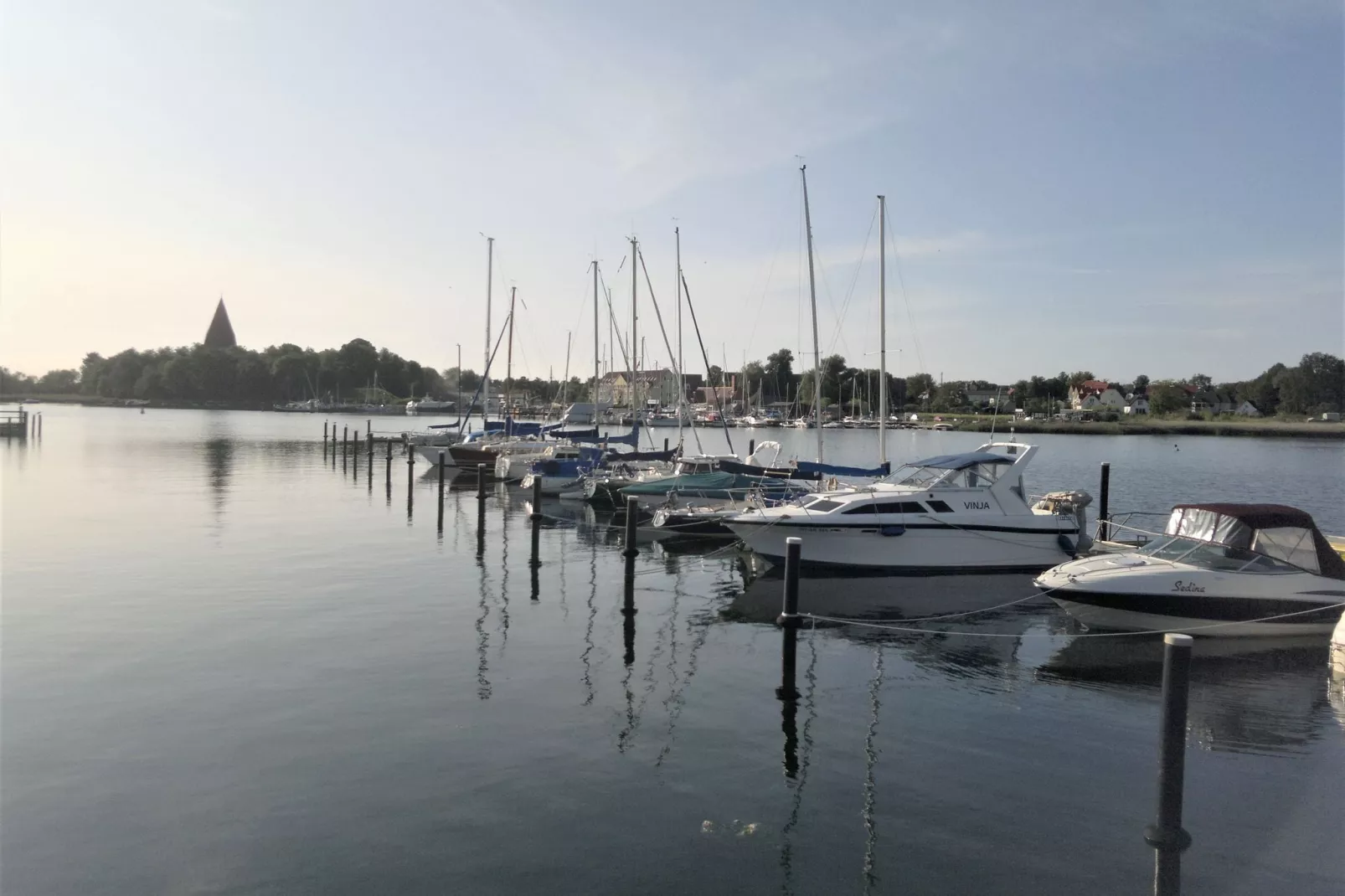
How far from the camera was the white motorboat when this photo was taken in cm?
2052

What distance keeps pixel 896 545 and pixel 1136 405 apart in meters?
156

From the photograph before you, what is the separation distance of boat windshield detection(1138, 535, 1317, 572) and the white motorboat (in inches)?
203

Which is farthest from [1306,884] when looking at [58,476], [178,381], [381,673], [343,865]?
[178,381]

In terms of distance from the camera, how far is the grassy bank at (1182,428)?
378 feet

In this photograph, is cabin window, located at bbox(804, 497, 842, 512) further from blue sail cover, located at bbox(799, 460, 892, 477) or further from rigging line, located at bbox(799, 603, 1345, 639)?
blue sail cover, located at bbox(799, 460, 892, 477)

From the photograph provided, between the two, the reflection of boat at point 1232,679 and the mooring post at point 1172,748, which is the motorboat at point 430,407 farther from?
the mooring post at point 1172,748

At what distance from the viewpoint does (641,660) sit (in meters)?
13.7

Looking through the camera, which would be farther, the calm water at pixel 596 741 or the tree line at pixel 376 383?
the tree line at pixel 376 383

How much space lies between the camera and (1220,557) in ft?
50.2

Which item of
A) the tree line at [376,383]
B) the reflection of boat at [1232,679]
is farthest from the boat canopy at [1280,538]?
the tree line at [376,383]

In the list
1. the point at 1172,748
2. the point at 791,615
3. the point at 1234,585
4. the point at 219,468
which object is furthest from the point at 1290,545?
the point at 219,468

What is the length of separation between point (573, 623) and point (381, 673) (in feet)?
13.1

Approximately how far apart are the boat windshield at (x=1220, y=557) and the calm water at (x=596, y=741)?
1298 millimetres

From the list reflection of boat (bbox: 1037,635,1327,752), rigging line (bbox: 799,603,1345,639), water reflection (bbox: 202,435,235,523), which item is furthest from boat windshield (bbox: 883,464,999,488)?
water reflection (bbox: 202,435,235,523)
